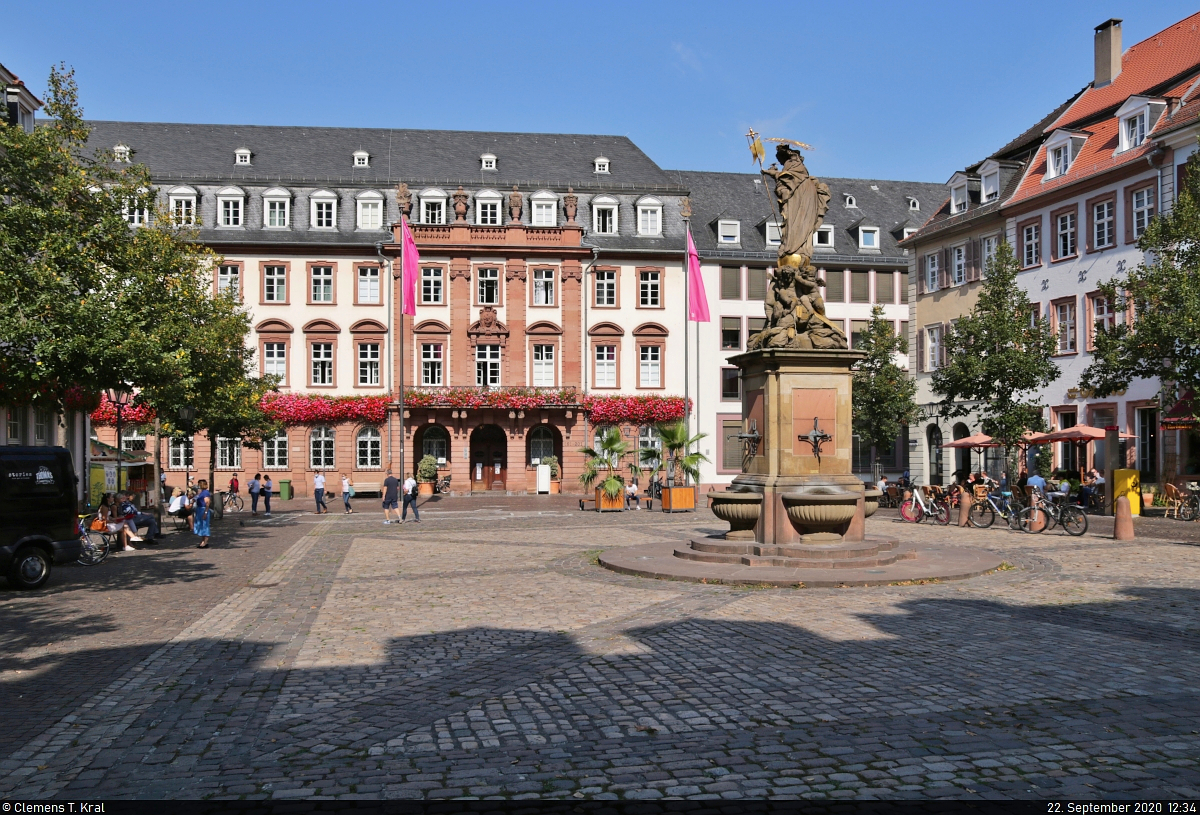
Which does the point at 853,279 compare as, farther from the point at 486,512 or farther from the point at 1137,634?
the point at 1137,634

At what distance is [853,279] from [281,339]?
29.1m

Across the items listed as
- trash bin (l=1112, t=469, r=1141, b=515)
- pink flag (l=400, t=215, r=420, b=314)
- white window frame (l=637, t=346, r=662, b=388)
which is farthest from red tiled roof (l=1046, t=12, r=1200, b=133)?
pink flag (l=400, t=215, r=420, b=314)

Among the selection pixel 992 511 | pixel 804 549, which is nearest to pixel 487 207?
pixel 992 511

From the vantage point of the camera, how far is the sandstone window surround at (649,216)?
2042 inches

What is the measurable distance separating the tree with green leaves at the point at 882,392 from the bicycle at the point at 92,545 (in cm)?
2927

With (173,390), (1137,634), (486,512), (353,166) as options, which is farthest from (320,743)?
(353,166)

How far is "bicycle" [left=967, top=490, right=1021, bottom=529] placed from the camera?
2420 centimetres

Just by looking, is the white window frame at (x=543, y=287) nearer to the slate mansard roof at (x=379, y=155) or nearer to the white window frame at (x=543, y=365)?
the white window frame at (x=543, y=365)

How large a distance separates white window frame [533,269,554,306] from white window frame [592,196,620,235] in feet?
11.6

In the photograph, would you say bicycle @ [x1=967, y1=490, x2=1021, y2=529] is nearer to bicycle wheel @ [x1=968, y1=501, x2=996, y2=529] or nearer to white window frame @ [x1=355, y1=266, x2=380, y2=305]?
bicycle wheel @ [x1=968, y1=501, x2=996, y2=529]

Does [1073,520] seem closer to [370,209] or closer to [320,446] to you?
[320,446]

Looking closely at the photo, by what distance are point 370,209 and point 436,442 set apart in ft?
38.9

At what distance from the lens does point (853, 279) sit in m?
53.8

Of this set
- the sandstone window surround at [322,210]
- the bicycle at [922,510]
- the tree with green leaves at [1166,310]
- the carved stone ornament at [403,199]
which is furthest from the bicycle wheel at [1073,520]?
the sandstone window surround at [322,210]
